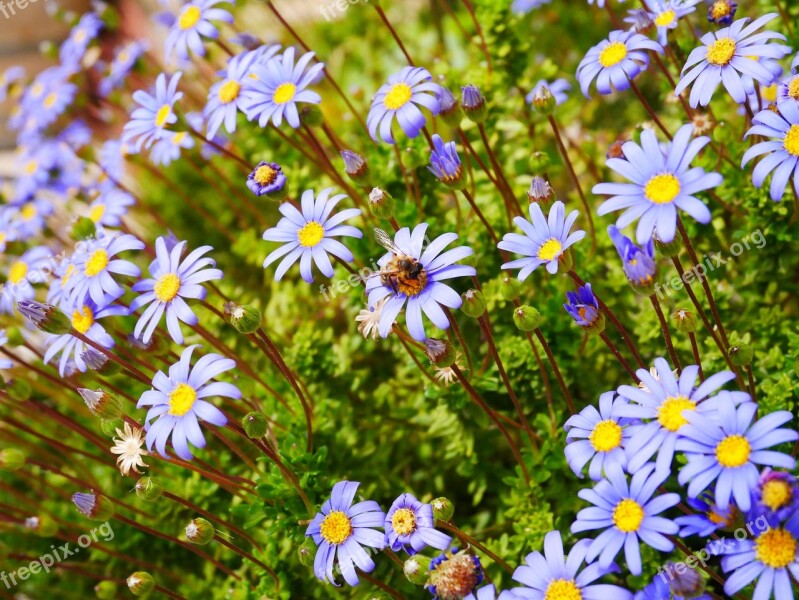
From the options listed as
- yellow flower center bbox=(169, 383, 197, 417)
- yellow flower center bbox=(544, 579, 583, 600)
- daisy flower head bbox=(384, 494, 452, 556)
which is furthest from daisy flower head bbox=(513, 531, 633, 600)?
yellow flower center bbox=(169, 383, 197, 417)

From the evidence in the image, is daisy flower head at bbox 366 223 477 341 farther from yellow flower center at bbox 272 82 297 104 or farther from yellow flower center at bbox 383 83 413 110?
yellow flower center at bbox 272 82 297 104

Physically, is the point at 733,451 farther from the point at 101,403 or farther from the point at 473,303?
the point at 101,403

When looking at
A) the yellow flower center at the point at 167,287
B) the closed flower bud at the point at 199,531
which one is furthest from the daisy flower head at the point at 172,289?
the closed flower bud at the point at 199,531

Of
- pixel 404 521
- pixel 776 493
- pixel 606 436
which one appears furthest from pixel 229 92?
pixel 776 493

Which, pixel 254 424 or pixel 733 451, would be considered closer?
pixel 733 451

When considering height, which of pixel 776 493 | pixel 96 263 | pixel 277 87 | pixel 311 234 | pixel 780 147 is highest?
pixel 277 87
